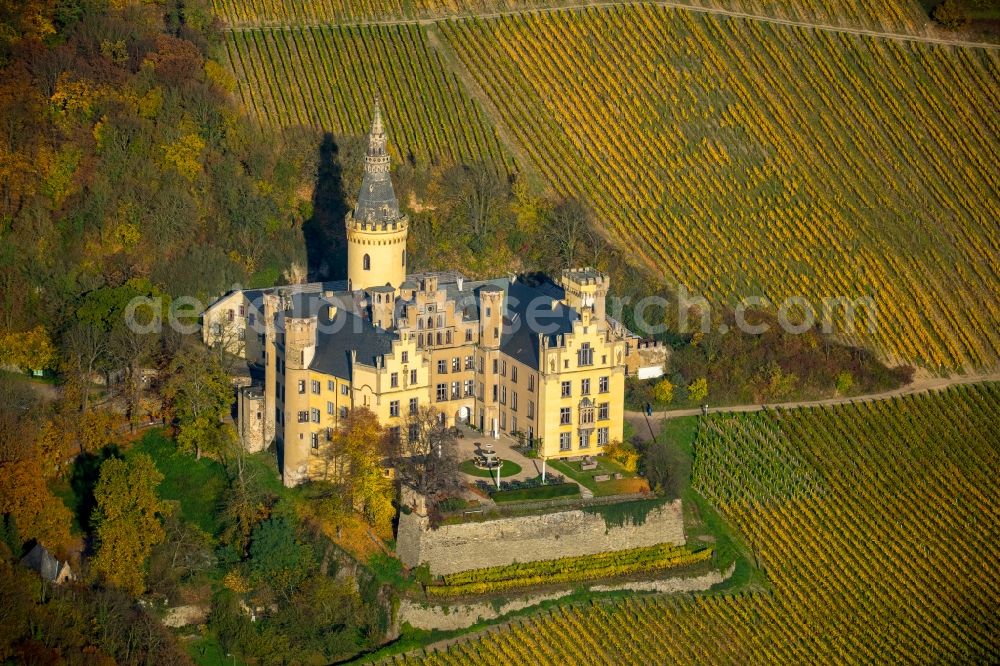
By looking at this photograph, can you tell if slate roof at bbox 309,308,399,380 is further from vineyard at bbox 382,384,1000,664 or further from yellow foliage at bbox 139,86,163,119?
yellow foliage at bbox 139,86,163,119

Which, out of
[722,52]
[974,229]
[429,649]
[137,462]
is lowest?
[429,649]

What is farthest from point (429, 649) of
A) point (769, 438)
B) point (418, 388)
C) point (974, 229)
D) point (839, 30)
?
point (839, 30)

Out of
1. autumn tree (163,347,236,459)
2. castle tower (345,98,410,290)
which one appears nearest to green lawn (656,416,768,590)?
castle tower (345,98,410,290)

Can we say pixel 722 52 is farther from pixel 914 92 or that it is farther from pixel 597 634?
pixel 597 634

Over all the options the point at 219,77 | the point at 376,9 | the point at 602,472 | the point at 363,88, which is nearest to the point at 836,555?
the point at 602,472

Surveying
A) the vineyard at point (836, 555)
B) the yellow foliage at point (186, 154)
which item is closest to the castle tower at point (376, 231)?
the vineyard at point (836, 555)

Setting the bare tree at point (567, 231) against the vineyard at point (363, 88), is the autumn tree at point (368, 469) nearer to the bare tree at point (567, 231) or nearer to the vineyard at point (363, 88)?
the bare tree at point (567, 231)

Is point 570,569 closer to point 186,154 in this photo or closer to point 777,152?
point 186,154
